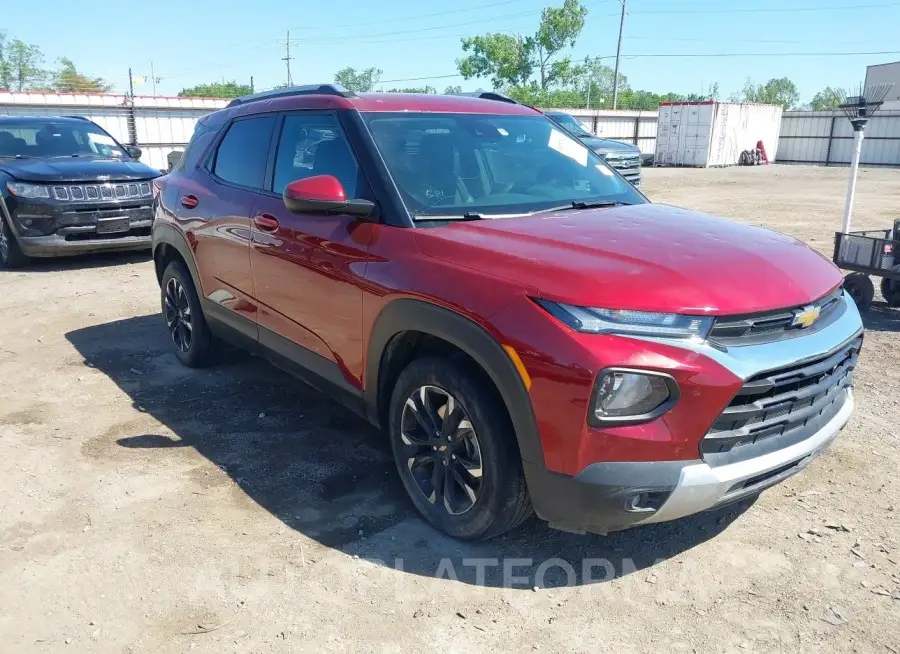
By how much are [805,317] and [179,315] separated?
173 inches

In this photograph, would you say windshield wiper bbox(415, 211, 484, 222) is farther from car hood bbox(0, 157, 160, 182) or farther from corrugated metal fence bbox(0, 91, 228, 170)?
corrugated metal fence bbox(0, 91, 228, 170)

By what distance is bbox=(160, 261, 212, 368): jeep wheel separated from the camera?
5211mm

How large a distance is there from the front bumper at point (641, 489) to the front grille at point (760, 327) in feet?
1.43

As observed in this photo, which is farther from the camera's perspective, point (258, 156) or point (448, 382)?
point (258, 156)

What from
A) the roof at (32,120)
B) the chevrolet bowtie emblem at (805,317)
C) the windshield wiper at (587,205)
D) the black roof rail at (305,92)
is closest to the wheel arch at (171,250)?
the black roof rail at (305,92)

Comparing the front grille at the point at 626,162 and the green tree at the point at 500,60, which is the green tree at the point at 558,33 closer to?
the green tree at the point at 500,60

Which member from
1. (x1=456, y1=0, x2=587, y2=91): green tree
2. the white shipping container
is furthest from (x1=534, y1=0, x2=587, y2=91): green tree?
the white shipping container

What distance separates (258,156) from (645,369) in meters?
2.89

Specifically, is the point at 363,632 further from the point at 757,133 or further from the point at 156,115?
the point at 757,133

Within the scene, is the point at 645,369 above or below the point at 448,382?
above

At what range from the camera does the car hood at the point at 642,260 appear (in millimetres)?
2545

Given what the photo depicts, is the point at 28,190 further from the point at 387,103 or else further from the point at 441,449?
the point at 441,449

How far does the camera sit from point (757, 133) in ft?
115

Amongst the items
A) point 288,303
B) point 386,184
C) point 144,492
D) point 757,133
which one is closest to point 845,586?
point 386,184
